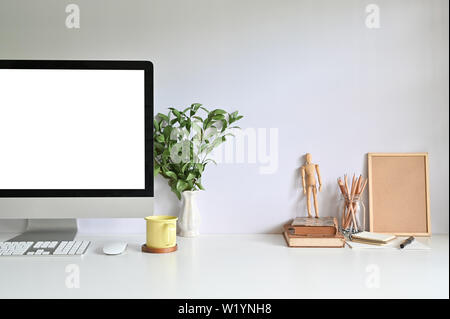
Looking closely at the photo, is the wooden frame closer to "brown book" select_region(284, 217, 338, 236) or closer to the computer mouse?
"brown book" select_region(284, 217, 338, 236)

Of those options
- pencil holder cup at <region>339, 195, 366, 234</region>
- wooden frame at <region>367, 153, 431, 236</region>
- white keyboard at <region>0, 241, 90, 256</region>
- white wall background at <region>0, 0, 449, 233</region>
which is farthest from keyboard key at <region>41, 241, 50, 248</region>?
wooden frame at <region>367, 153, 431, 236</region>

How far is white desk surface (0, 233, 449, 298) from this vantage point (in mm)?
893

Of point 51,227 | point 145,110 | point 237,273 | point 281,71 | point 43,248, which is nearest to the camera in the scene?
point 237,273

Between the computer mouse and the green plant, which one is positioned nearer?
the computer mouse

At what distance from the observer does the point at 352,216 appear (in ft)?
4.87

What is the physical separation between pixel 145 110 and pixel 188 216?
16.7 inches

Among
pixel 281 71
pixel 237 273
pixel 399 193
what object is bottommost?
pixel 237 273

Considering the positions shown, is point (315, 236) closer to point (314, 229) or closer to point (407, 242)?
point (314, 229)

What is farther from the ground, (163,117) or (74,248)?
(163,117)

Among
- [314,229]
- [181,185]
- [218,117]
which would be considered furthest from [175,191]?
[314,229]

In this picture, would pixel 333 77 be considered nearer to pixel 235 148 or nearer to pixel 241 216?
pixel 235 148

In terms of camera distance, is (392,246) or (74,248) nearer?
(74,248)

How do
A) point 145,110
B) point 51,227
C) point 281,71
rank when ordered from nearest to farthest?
point 145,110
point 51,227
point 281,71

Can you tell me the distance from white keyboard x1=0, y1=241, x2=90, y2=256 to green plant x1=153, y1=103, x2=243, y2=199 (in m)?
0.38
